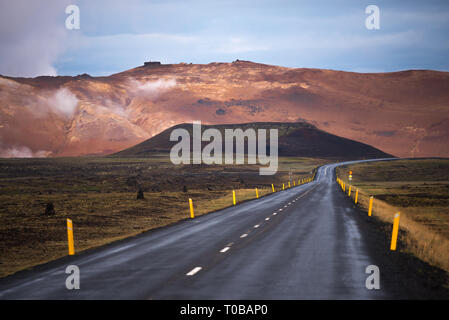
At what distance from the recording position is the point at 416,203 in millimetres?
52312

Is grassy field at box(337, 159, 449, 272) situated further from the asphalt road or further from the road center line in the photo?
the road center line

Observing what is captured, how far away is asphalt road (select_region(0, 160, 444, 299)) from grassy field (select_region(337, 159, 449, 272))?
200 centimetres

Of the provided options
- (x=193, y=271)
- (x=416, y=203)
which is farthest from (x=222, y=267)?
(x=416, y=203)

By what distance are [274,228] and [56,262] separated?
10.6 meters

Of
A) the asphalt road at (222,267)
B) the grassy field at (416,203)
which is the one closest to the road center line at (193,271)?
the asphalt road at (222,267)

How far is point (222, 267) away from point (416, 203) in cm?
4352

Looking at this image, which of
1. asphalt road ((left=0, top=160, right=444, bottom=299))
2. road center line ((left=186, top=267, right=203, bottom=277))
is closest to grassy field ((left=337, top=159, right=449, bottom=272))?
asphalt road ((left=0, top=160, right=444, bottom=299))

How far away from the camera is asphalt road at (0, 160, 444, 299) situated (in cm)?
1073

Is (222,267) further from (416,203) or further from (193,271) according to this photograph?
(416,203)

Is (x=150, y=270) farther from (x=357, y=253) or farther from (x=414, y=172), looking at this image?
(x=414, y=172)

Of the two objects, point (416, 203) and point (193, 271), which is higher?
point (193, 271)
